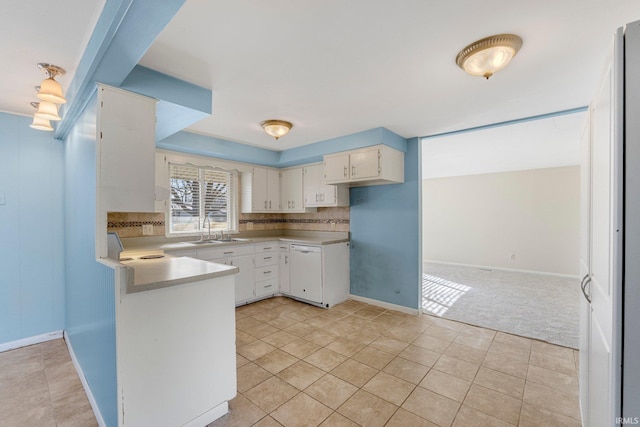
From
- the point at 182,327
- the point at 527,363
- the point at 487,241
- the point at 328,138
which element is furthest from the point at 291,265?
the point at 487,241

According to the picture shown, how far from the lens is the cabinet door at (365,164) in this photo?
3.41 m

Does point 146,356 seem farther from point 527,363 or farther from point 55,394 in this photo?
point 527,363

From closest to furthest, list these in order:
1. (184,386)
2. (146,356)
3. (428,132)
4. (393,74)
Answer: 1. (146,356)
2. (184,386)
3. (393,74)
4. (428,132)

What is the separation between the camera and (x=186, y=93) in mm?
2096

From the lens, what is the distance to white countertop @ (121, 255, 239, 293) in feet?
4.96

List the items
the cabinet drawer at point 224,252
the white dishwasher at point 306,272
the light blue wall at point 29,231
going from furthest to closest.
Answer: the white dishwasher at point 306,272 < the cabinet drawer at point 224,252 < the light blue wall at point 29,231

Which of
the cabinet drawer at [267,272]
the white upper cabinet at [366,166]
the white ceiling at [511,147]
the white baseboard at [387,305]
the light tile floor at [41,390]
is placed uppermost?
the white ceiling at [511,147]

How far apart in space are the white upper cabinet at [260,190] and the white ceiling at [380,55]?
1729mm

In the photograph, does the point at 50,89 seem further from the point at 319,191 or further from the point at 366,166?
the point at 319,191

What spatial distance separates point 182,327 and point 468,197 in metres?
7.10

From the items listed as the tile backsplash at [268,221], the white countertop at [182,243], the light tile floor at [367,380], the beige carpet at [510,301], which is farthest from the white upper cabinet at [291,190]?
the beige carpet at [510,301]

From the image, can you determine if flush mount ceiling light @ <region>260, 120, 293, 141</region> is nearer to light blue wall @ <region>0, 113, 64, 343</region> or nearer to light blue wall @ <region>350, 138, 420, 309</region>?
light blue wall @ <region>350, 138, 420, 309</region>

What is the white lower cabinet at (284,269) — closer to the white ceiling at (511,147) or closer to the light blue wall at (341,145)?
the light blue wall at (341,145)

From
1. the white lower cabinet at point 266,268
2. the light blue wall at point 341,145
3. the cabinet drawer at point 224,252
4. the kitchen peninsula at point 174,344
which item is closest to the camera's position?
the kitchen peninsula at point 174,344
